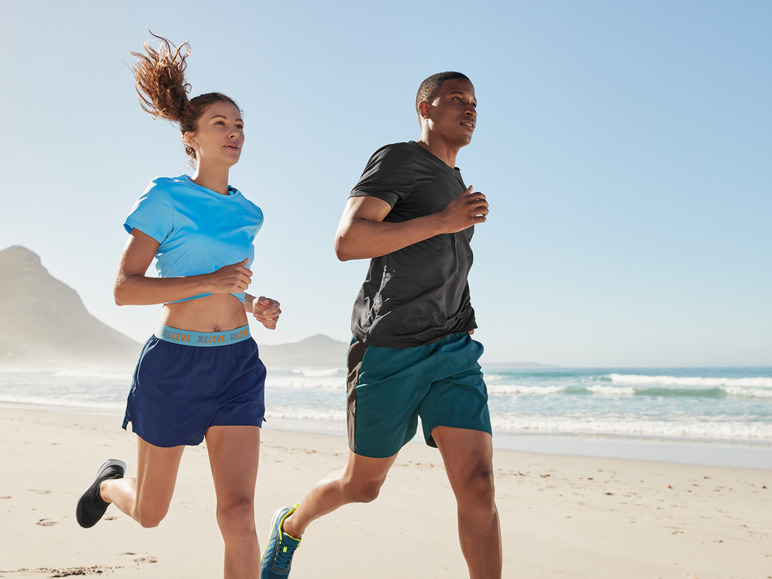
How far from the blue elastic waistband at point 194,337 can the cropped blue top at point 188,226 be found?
147mm

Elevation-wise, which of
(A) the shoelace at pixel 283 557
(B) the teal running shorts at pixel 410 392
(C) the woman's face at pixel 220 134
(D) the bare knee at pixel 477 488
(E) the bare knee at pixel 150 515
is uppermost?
(C) the woman's face at pixel 220 134

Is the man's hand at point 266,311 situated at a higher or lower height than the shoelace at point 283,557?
higher

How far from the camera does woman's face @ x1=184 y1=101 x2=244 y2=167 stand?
2.59m

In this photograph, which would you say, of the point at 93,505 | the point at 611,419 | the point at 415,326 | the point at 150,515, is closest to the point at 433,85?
the point at 415,326

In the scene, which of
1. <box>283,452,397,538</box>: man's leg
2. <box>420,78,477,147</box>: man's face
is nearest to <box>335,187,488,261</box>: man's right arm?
<box>420,78,477,147</box>: man's face

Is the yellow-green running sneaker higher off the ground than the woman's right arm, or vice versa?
the woman's right arm

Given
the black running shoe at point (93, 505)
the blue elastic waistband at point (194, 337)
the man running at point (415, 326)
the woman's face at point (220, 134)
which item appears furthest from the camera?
the black running shoe at point (93, 505)

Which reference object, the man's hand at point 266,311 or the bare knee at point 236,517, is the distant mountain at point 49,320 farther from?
the bare knee at point 236,517

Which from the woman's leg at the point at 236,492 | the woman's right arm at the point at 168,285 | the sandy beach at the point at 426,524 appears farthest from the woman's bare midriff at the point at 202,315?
the sandy beach at the point at 426,524

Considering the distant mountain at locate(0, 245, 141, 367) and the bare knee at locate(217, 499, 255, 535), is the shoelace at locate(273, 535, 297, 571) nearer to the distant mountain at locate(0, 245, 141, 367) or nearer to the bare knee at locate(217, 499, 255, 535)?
the bare knee at locate(217, 499, 255, 535)

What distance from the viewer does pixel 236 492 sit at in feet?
7.32

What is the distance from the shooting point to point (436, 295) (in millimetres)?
2492

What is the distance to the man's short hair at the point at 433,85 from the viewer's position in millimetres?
2736

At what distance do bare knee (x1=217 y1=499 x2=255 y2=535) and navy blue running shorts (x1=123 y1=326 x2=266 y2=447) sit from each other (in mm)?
285
